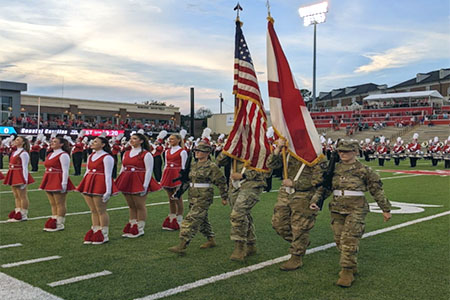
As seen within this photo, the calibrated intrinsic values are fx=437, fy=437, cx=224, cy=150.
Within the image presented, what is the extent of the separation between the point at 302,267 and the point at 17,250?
3.92m

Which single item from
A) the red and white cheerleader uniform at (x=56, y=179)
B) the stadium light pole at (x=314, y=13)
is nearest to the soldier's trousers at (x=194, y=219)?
the red and white cheerleader uniform at (x=56, y=179)

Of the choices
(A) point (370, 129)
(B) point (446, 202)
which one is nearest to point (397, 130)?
(A) point (370, 129)

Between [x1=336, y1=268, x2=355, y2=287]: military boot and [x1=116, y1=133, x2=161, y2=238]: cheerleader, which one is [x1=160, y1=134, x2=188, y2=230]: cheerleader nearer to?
[x1=116, y1=133, x2=161, y2=238]: cheerleader

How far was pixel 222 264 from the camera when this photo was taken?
548 centimetres

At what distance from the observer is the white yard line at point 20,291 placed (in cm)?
431

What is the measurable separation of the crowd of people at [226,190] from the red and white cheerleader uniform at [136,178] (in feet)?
0.05

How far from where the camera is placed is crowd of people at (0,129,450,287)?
497 cm

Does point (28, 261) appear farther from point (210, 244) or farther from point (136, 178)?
point (210, 244)

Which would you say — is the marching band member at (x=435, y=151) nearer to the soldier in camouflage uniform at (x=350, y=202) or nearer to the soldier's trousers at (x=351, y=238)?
the soldier in camouflage uniform at (x=350, y=202)

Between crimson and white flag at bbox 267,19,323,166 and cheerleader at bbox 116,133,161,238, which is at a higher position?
crimson and white flag at bbox 267,19,323,166

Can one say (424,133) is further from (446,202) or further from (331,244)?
(331,244)

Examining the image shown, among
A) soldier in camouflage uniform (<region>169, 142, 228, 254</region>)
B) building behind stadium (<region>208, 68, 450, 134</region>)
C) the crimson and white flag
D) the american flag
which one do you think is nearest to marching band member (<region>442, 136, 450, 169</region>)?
the american flag

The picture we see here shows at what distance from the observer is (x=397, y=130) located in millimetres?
47562

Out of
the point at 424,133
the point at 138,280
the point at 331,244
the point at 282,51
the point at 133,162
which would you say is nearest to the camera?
the point at 138,280
